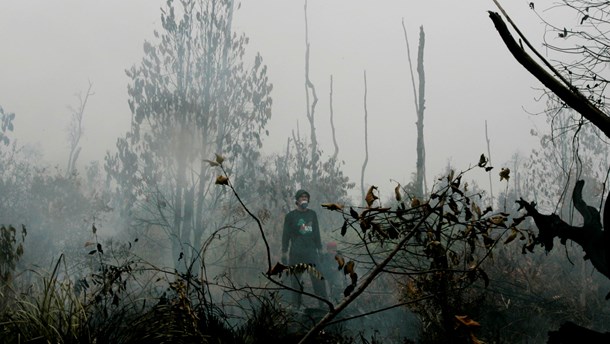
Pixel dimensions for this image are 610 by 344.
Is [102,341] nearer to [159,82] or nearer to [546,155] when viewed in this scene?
[159,82]

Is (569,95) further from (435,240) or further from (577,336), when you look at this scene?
(435,240)

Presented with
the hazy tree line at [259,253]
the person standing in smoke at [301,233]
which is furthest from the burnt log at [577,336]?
the person standing in smoke at [301,233]

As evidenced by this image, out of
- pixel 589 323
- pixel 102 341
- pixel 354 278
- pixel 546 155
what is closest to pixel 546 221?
pixel 354 278

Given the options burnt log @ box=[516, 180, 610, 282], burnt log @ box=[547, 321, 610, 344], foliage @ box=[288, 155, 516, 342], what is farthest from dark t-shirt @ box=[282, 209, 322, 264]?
burnt log @ box=[547, 321, 610, 344]

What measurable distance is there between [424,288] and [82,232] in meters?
17.6

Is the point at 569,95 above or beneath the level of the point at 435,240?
above

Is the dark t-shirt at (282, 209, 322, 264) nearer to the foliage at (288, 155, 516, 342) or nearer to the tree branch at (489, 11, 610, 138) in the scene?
the foliage at (288, 155, 516, 342)

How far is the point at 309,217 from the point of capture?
306 inches

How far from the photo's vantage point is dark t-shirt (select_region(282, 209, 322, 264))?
7691mm

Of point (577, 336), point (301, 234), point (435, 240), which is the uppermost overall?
point (301, 234)

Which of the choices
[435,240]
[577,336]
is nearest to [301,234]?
[435,240]

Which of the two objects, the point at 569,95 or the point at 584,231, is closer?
the point at 569,95

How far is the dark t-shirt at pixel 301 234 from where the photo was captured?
7691 millimetres

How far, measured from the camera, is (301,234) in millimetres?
7715
